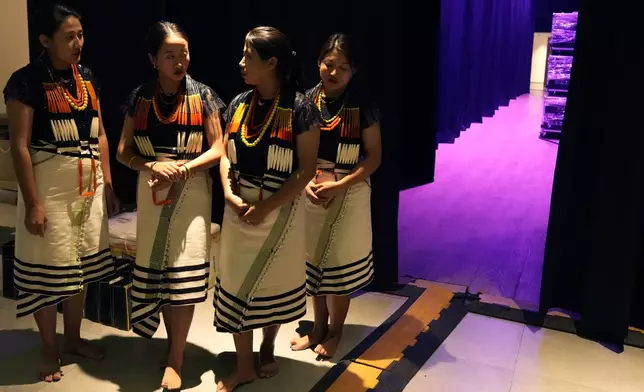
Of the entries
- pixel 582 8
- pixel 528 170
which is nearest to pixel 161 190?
pixel 582 8

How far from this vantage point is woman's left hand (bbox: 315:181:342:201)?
271 centimetres

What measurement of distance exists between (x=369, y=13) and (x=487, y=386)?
78.6 inches

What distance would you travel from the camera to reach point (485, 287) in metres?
3.87

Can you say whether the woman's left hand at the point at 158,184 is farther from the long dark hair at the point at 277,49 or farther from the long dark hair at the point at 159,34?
the long dark hair at the point at 277,49

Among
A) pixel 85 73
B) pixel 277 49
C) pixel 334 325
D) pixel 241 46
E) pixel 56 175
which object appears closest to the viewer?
pixel 277 49

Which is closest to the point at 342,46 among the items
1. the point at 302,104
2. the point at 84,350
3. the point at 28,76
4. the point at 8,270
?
the point at 302,104

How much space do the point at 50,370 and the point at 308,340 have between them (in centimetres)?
114

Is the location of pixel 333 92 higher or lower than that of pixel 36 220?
higher

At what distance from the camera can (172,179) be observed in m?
2.45

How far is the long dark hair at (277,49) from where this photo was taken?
2318 mm

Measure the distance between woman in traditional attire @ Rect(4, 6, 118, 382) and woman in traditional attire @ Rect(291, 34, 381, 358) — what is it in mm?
914

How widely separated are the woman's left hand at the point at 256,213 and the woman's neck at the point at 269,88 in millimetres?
409

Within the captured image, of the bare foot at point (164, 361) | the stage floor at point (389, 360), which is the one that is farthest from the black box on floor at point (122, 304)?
the bare foot at point (164, 361)

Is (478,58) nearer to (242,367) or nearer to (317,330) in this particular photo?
(317,330)
